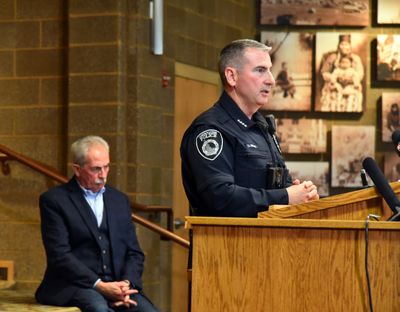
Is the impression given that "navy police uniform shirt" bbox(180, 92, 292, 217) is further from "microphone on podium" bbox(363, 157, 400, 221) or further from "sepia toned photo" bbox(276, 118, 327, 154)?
"sepia toned photo" bbox(276, 118, 327, 154)

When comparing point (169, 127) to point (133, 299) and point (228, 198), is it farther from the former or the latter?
point (228, 198)

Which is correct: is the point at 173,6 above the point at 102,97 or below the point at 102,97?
above

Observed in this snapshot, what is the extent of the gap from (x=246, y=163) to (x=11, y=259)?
13.2 feet

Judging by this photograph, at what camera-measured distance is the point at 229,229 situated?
319 centimetres

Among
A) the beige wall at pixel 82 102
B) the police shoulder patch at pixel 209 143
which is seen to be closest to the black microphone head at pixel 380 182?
the police shoulder patch at pixel 209 143

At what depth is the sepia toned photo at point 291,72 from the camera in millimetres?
8570

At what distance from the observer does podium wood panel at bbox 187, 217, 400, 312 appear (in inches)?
120

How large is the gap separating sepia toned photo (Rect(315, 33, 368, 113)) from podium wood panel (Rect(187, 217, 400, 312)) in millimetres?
5493

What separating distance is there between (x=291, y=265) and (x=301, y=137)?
5499 millimetres

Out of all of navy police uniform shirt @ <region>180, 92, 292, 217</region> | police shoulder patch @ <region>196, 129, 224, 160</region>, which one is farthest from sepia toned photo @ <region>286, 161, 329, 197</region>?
police shoulder patch @ <region>196, 129, 224, 160</region>

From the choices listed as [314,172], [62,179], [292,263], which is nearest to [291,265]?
[292,263]

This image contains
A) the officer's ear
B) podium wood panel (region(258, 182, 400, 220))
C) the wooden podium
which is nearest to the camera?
the wooden podium

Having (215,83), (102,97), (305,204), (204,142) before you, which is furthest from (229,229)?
(215,83)

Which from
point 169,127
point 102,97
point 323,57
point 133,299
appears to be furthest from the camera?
point 323,57
